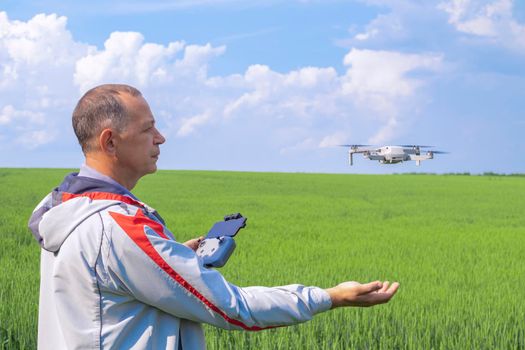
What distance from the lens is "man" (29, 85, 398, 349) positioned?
5.44 ft

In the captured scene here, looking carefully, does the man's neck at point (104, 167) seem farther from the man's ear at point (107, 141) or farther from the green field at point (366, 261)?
the green field at point (366, 261)

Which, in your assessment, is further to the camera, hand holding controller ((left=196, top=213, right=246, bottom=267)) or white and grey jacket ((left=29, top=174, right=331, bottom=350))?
hand holding controller ((left=196, top=213, right=246, bottom=267))

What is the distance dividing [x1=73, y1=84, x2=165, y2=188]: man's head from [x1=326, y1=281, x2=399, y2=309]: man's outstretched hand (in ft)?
2.06

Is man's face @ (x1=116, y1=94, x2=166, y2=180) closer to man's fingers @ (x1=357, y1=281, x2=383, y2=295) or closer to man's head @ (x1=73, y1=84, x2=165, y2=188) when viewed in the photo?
man's head @ (x1=73, y1=84, x2=165, y2=188)

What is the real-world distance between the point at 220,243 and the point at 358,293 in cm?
40

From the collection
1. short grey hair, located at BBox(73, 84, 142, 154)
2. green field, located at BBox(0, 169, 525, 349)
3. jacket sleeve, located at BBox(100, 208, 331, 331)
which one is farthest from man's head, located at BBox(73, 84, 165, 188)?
green field, located at BBox(0, 169, 525, 349)

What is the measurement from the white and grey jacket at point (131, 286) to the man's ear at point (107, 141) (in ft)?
0.29

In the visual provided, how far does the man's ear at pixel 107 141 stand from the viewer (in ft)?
5.73

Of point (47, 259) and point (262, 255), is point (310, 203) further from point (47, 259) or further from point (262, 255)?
point (47, 259)

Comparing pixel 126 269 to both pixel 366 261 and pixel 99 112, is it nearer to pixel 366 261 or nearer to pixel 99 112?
pixel 99 112

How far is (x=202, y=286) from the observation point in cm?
167

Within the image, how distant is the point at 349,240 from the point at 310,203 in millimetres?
8231

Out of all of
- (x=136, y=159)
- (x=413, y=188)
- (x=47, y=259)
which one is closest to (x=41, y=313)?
(x=47, y=259)

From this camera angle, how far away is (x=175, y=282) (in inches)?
65.3
